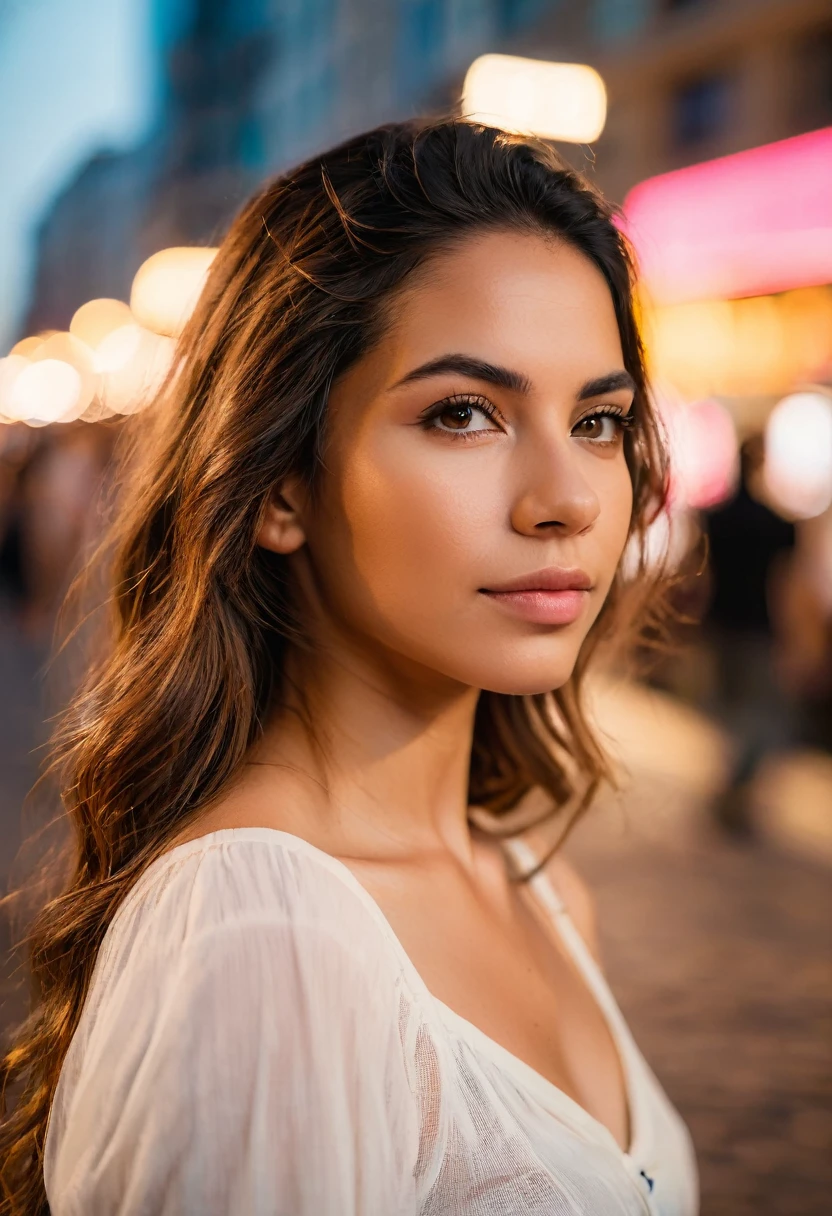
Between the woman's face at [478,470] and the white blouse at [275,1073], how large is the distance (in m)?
0.32

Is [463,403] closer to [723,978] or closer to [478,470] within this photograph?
[478,470]

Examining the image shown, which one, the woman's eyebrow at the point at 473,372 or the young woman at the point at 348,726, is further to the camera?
the woman's eyebrow at the point at 473,372

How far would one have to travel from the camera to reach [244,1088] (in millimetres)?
1056

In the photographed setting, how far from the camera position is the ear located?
1438 mm

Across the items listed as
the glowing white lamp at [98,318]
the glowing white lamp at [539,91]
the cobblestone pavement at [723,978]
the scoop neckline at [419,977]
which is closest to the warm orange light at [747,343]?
the glowing white lamp at [539,91]

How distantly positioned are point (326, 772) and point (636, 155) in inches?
678

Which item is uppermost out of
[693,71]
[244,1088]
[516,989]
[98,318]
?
[693,71]

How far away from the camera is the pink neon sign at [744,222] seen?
10219 millimetres

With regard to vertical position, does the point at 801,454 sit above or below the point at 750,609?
above

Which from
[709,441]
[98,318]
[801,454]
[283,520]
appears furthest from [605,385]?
[98,318]

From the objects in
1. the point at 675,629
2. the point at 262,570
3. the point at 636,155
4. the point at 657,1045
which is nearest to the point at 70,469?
the point at 675,629

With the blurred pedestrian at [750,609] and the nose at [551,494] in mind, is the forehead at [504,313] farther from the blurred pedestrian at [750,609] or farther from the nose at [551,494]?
the blurred pedestrian at [750,609]

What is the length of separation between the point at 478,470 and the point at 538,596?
0.54 ft

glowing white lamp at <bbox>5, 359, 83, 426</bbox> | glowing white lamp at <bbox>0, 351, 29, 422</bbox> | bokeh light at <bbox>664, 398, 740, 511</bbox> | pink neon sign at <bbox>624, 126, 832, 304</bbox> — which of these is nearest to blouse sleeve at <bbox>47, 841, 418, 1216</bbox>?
pink neon sign at <bbox>624, 126, 832, 304</bbox>
